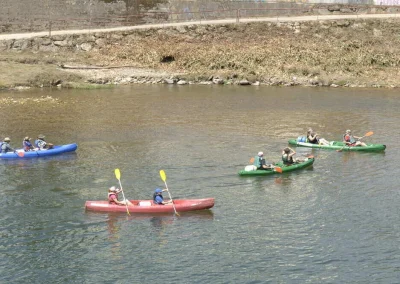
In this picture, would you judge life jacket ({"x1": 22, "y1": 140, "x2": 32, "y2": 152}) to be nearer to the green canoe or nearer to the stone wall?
the green canoe

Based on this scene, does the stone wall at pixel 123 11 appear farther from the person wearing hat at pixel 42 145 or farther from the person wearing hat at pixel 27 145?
the person wearing hat at pixel 27 145

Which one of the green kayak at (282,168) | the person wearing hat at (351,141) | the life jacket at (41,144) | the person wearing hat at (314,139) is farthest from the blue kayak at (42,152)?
the person wearing hat at (351,141)

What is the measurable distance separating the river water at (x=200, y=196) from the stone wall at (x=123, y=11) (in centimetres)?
2102

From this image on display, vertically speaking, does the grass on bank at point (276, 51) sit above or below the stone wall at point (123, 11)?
below

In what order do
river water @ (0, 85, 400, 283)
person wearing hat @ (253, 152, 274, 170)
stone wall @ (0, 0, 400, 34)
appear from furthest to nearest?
stone wall @ (0, 0, 400, 34)
person wearing hat @ (253, 152, 274, 170)
river water @ (0, 85, 400, 283)

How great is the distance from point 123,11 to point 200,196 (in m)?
45.0

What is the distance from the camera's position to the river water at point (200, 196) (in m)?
21.2

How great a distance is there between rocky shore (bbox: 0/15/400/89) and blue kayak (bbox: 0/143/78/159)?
23.3 m

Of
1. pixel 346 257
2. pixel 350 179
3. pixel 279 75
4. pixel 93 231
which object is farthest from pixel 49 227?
pixel 279 75

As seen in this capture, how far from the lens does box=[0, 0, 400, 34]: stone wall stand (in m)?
65.8

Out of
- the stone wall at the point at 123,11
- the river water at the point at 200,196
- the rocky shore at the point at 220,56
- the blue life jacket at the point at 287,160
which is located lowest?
the river water at the point at 200,196

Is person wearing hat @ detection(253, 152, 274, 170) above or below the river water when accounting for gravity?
above

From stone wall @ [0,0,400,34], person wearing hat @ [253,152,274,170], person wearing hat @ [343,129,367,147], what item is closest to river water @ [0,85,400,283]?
person wearing hat @ [253,152,274,170]

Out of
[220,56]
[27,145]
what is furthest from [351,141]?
[220,56]
